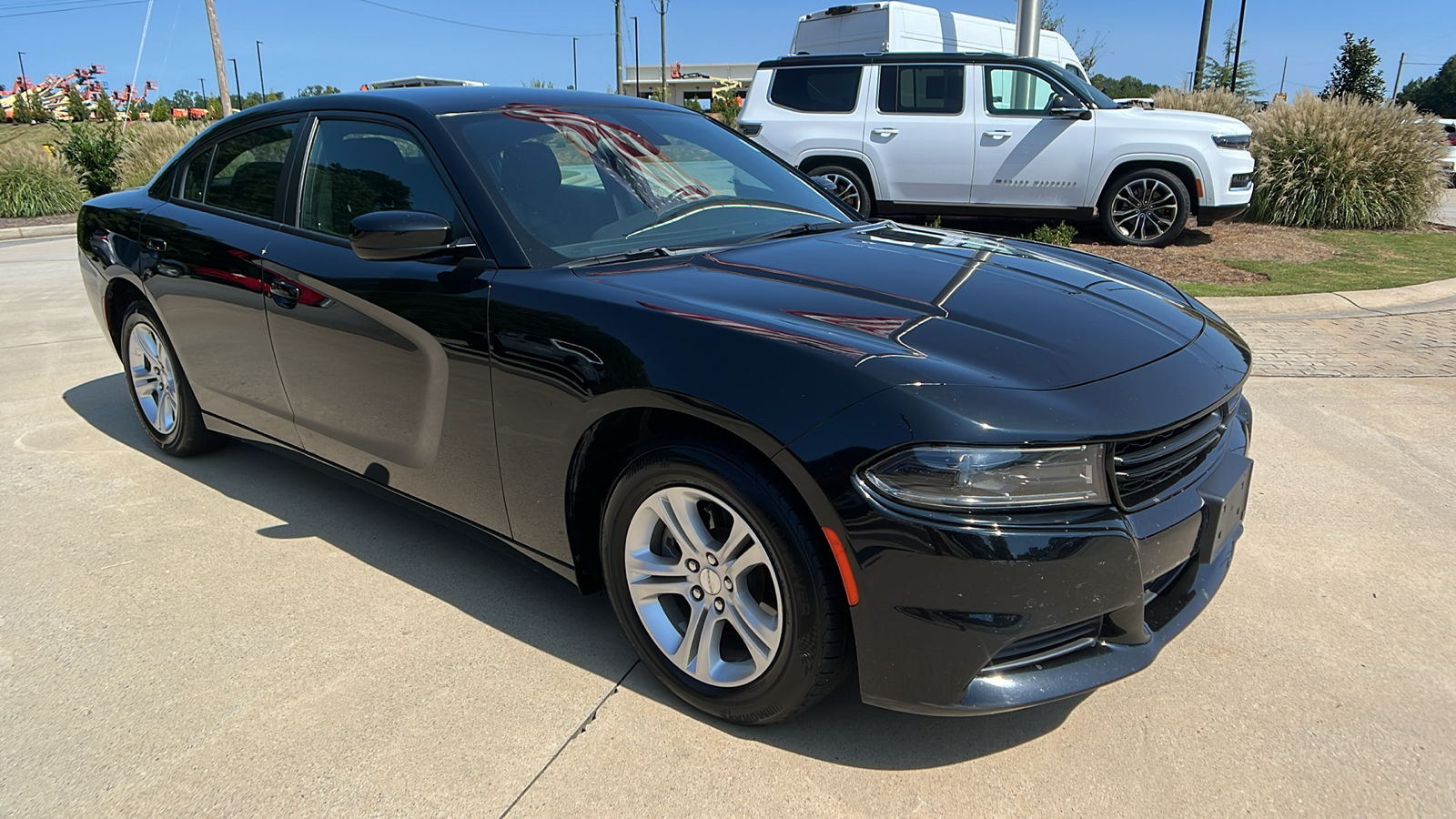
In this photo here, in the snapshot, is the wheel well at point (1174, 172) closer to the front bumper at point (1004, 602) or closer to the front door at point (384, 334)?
the front door at point (384, 334)

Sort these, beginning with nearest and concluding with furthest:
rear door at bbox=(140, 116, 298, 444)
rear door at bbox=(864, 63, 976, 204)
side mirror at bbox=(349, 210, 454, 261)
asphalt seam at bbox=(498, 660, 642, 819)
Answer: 1. asphalt seam at bbox=(498, 660, 642, 819)
2. side mirror at bbox=(349, 210, 454, 261)
3. rear door at bbox=(140, 116, 298, 444)
4. rear door at bbox=(864, 63, 976, 204)

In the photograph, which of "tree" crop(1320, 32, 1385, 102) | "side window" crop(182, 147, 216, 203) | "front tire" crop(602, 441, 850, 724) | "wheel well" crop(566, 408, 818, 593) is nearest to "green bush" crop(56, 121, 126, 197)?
"side window" crop(182, 147, 216, 203)

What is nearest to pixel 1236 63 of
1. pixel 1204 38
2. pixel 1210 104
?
pixel 1204 38

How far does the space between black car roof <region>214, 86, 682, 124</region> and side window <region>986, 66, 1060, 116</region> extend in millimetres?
7257

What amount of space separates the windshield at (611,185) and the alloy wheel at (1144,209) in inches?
291

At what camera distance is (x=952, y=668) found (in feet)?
6.89

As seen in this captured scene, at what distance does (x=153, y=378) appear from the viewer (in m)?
4.51

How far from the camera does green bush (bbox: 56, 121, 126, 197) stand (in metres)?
17.9

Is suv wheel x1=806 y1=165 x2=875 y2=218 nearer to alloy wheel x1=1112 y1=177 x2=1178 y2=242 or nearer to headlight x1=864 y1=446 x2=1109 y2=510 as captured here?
alloy wheel x1=1112 y1=177 x2=1178 y2=242

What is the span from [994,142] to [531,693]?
892 cm

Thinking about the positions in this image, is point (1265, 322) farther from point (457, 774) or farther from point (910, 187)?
point (457, 774)

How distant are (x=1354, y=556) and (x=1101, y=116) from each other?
7.36m

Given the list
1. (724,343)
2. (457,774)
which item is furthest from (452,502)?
(724,343)

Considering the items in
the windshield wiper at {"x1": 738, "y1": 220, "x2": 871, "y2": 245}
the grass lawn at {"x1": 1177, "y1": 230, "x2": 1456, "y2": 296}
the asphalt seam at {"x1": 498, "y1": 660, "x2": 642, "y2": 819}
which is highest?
the windshield wiper at {"x1": 738, "y1": 220, "x2": 871, "y2": 245}
